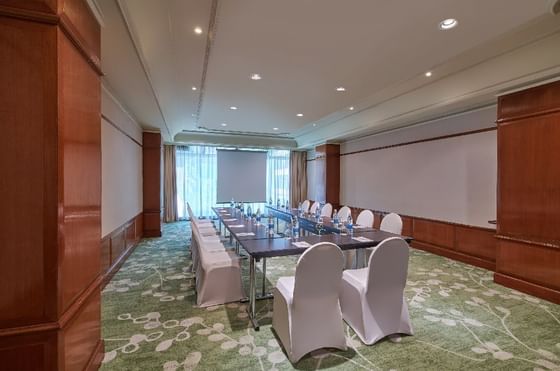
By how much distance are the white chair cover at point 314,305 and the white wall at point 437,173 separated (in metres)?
3.69

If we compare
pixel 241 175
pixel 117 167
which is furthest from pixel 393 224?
pixel 241 175

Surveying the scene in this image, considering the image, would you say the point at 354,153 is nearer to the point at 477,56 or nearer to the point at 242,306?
the point at 477,56

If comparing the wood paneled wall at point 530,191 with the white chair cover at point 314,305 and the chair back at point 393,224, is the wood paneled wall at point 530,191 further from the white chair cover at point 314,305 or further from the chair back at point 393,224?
the white chair cover at point 314,305

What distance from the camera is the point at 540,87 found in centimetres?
326

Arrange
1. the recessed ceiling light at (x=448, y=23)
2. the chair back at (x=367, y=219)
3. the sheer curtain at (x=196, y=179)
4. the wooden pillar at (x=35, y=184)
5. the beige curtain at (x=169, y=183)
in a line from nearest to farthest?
the wooden pillar at (x=35, y=184) → the recessed ceiling light at (x=448, y=23) → the chair back at (x=367, y=219) → the beige curtain at (x=169, y=183) → the sheer curtain at (x=196, y=179)

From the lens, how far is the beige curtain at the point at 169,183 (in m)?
9.07

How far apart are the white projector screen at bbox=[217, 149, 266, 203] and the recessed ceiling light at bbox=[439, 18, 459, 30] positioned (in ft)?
22.5

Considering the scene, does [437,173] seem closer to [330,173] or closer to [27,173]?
[330,173]

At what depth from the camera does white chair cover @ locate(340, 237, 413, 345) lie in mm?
2291

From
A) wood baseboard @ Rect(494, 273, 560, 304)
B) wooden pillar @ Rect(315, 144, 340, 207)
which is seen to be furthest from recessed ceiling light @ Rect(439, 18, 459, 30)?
wooden pillar @ Rect(315, 144, 340, 207)

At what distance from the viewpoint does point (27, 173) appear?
1369 millimetres

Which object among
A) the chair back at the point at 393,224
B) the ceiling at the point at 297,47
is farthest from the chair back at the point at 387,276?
the ceiling at the point at 297,47

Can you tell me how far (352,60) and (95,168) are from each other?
10.0 ft

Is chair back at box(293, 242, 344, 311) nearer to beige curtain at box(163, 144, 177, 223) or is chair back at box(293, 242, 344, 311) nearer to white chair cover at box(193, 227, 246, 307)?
white chair cover at box(193, 227, 246, 307)
